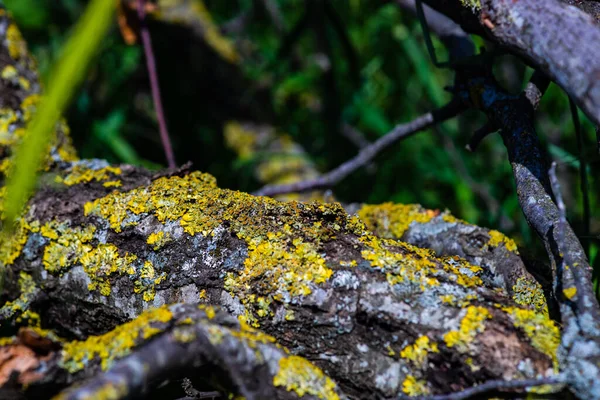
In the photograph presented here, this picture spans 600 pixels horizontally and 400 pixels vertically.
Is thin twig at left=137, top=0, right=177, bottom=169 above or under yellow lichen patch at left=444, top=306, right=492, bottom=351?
above

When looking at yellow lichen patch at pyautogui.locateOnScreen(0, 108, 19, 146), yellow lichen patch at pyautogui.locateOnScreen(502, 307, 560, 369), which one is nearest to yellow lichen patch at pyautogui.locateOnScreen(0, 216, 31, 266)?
yellow lichen patch at pyautogui.locateOnScreen(0, 108, 19, 146)

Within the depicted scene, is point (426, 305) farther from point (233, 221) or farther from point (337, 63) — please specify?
point (337, 63)

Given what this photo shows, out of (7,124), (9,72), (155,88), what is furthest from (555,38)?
(155,88)

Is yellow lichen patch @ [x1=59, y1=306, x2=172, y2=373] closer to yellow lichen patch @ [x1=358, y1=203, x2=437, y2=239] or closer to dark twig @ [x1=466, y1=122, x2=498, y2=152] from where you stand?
yellow lichen patch @ [x1=358, y1=203, x2=437, y2=239]

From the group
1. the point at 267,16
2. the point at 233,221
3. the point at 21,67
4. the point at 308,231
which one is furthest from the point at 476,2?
the point at 267,16

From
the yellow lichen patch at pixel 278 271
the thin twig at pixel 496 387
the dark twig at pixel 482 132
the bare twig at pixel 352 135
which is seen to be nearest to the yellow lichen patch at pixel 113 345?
the yellow lichen patch at pixel 278 271
